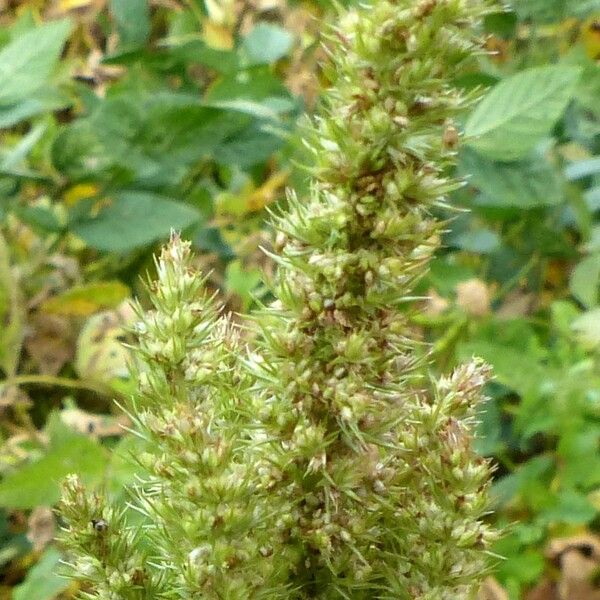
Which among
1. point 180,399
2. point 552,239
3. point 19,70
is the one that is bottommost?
point 552,239

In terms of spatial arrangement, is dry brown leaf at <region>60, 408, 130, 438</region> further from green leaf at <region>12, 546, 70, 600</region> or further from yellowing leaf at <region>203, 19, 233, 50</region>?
yellowing leaf at <region>203, 19, 233, 50</region>

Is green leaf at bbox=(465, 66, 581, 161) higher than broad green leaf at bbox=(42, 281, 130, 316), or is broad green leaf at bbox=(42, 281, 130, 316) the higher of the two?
green leaf at bbox=(465, 66, 581, 161)

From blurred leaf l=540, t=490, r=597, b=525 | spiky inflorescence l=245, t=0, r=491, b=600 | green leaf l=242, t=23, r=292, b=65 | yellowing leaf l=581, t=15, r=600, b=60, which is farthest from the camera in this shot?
yellowing leaf l=581, t=15, r=600, b=60

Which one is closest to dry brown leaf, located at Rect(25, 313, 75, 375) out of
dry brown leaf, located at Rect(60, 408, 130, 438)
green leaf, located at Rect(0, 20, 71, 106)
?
→ dry brown leaf, located at Rect(60, 408, 130, 438)

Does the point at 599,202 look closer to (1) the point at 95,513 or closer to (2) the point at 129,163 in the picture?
(2) the point at 129,163

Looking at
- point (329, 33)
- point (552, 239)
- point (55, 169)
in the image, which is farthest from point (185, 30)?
point (329, 33)

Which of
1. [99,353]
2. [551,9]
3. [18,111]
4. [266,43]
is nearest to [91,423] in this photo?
[99,353]

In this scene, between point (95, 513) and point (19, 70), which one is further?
point (19, 70)
